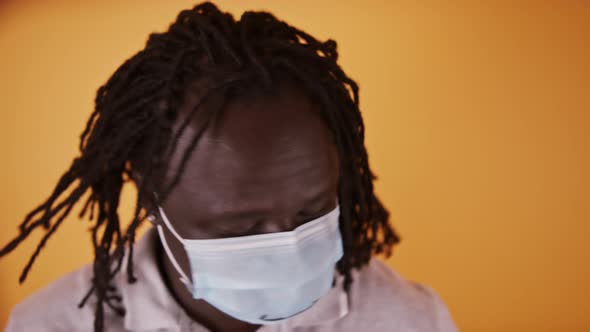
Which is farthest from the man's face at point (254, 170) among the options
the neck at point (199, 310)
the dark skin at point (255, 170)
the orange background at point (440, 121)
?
Answer: the orange background at point (440, 121)

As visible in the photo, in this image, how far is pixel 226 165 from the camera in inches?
24.3

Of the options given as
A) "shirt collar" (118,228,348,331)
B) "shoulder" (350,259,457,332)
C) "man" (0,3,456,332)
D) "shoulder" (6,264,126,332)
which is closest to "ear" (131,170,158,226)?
"man" (0,3,456,332)

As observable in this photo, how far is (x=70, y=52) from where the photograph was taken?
112 centimetres

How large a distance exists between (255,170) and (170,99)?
0.16 metres

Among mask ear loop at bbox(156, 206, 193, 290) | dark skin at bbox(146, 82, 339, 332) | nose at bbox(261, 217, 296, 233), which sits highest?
dark skin at bbox(146, 82, 339, 332)

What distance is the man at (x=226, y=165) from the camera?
24.4 inches

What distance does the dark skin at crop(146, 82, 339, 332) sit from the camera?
616mm

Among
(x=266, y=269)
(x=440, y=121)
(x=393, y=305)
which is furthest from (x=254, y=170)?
(x=440, y=121)

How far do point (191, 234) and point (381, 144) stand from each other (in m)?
0.69

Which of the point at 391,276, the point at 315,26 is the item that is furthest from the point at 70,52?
the point at 391,276

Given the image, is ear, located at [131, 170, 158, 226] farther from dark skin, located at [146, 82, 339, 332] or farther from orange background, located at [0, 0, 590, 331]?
orange background, located at [0, 0, 590, 331]

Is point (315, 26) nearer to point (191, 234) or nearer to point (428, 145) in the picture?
point (428, 145)

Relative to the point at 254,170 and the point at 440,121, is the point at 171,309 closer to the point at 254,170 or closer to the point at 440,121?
the point at 254,170

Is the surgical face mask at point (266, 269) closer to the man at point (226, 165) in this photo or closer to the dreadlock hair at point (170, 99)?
the man at point (226, 165)
